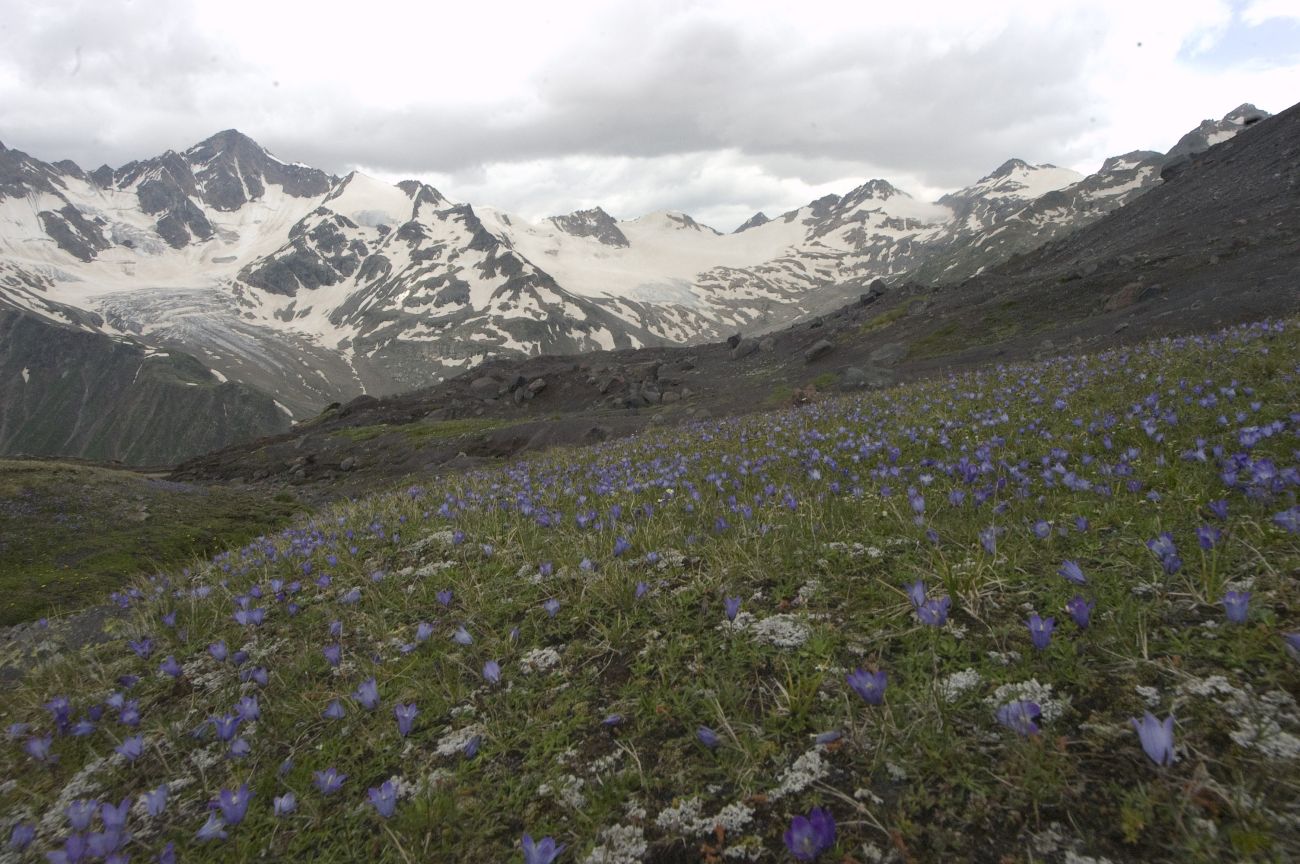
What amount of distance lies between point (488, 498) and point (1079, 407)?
7.40 metres

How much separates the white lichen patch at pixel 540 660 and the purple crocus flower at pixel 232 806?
4.47 feet

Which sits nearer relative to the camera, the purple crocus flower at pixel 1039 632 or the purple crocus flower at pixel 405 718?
the purple crocus flower at pixel 1039 632

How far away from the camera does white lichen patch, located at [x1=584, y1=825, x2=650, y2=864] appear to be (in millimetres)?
2246

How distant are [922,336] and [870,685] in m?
40.9

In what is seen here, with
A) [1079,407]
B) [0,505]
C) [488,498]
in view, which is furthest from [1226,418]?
[0,505]

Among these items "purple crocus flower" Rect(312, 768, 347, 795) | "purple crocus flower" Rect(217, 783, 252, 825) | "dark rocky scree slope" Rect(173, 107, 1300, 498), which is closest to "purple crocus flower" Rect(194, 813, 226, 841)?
"purple crocus flower" Rect(217, 783, 252, 825)

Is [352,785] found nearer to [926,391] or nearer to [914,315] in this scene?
[926,391]

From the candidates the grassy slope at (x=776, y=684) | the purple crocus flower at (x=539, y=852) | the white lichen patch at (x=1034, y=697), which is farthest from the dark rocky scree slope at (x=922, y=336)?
the purple crocus flower at (x=539, y=852)

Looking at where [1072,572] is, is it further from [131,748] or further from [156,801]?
[131,748]

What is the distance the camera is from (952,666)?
9.21 ft

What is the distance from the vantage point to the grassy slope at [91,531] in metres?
11.7

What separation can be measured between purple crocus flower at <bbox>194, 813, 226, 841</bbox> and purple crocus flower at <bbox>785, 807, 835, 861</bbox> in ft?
7.54

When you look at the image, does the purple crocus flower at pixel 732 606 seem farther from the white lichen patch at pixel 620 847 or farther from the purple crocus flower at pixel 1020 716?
the purple crocus flower at pixel 1020 716

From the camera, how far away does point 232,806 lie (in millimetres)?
2633
